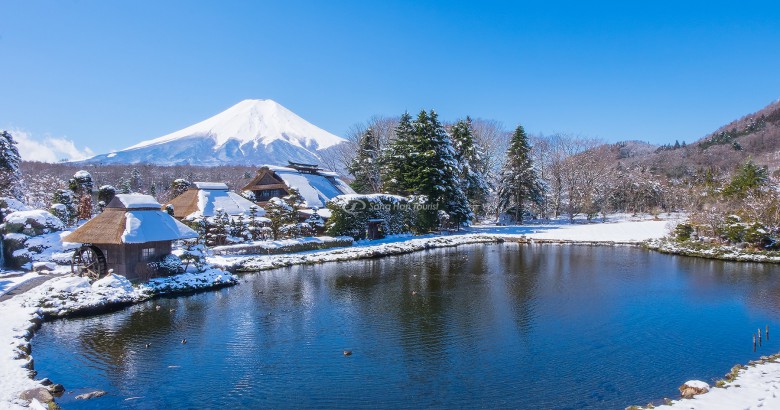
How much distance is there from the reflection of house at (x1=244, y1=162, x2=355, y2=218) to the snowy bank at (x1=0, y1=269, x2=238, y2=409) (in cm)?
1876

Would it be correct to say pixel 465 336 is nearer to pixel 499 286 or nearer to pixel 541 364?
pixel 541 364

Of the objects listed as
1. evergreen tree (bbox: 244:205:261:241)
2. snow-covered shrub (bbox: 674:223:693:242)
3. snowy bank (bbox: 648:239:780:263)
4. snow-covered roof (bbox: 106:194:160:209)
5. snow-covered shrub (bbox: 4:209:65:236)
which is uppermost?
snow-covered roof (bbox: 106:194:160:209)

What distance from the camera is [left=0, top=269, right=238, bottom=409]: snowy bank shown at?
8557 millimetres

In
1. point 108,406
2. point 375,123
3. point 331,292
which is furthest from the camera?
point 375,123

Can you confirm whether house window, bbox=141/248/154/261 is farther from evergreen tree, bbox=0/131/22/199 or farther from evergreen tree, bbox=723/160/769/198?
evergreen tree, bbox=723/160/769/198

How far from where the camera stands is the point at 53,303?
1395 cm

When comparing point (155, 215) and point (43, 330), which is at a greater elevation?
point (155, 215)

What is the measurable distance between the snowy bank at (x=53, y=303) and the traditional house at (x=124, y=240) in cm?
137

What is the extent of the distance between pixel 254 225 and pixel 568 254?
20519 mm

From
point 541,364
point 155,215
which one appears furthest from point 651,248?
point 155,215

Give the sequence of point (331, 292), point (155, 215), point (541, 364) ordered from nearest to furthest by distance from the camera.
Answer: point (541, 364) → point (331, 292) → point (155, 215)

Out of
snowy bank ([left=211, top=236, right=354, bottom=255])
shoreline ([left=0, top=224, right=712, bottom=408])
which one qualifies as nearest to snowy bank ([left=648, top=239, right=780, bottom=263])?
shoreline ([left=0, top=224, right=712, bottom=408])

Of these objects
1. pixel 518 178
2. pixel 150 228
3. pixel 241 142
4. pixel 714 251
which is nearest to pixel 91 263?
pixel 150 228

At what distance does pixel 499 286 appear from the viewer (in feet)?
58.9
